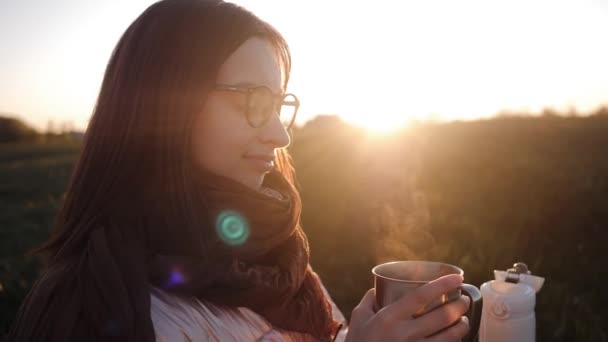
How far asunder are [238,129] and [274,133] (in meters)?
0.15

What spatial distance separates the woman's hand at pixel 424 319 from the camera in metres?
1.21

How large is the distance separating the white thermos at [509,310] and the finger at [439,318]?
34 cm

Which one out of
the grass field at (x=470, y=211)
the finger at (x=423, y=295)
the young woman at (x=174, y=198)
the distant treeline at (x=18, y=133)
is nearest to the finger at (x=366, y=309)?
the young woman at (x=174, y=198)

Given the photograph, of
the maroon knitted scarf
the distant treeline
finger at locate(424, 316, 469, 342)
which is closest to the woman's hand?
finger at locate(424, 316, 469, 342)

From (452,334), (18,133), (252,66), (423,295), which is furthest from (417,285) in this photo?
(18,133)

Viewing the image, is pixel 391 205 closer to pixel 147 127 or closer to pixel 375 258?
pixel 375 258

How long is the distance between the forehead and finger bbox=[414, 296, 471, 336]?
1.04m

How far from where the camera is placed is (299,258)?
6.72 ft

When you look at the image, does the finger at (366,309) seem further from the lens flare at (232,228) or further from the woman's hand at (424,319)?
the lens flare at (232,228)

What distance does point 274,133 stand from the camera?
5.87ft

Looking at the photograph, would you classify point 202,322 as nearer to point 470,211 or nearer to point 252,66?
point 252,66

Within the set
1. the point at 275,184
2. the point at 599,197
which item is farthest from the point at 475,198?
the point at 275,184

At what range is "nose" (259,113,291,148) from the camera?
1.77 metres

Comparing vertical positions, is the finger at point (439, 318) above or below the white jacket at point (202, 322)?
above
